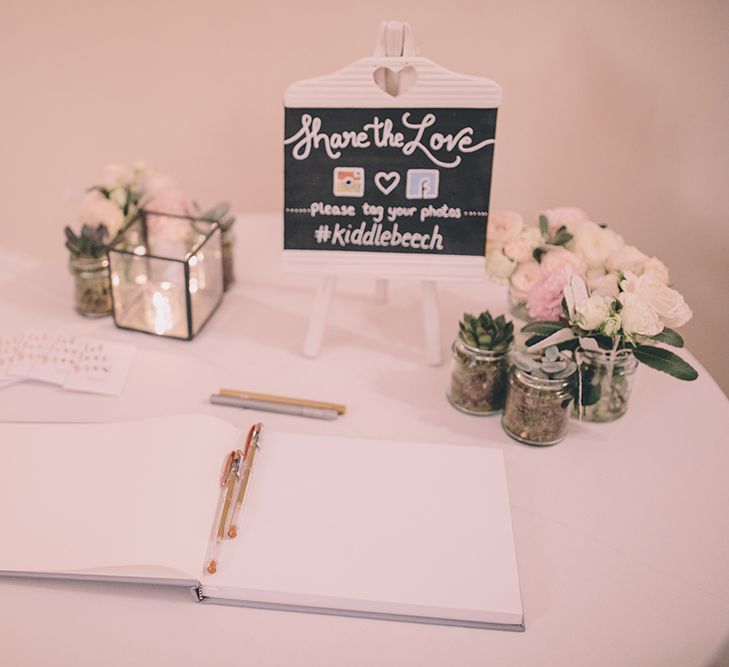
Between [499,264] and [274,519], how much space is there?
0.56m

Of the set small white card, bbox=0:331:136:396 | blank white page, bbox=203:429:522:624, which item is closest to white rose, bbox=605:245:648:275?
blank white page, bbox=203:429:522:624

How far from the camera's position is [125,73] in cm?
193

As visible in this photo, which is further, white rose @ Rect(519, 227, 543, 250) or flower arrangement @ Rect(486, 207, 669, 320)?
white rose @ Rect(519, 227, 543, 250)

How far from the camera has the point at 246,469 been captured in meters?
0.87

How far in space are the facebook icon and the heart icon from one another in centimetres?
2

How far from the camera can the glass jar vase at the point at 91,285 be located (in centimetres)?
123

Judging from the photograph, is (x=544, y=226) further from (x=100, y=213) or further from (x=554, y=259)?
(x=100, y=213)

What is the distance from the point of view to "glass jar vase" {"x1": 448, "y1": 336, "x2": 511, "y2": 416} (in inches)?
39.6

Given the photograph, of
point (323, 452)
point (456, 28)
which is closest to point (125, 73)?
point (456, 28)

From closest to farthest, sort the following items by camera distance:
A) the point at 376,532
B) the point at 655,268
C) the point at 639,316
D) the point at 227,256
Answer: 1. the point at 376,532
2. the point at 639,316
3. the point at 655,268
4. the point at 227,256

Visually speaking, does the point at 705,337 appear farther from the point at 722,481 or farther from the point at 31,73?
the point at 31,73

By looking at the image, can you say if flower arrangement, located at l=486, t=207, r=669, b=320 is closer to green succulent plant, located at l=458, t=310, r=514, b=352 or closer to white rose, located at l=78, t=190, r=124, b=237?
green succulent plant, located at l=458, t=310, r=514, b=352

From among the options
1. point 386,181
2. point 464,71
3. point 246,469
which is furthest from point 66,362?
point 464,71

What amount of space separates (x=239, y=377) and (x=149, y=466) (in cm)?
27
